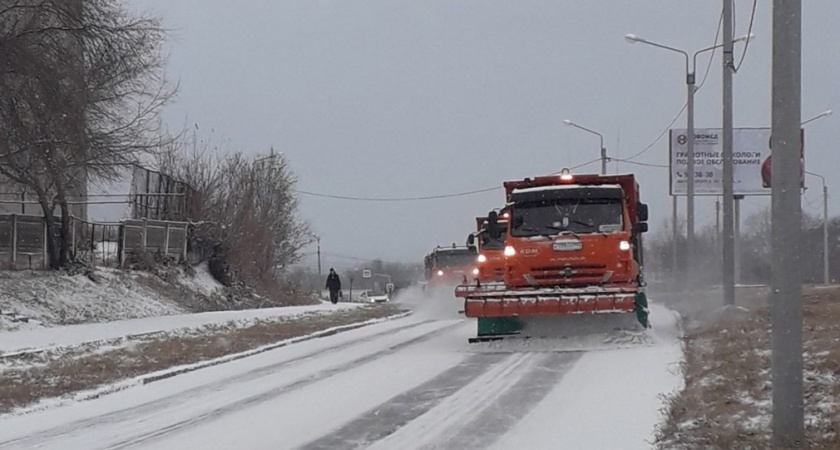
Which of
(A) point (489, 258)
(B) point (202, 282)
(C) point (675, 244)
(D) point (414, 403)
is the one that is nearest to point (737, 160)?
(C) point (675, 244)

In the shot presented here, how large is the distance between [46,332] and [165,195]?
2021 cm

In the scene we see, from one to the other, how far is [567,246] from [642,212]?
8.59ft

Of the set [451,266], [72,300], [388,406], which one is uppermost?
[451,266]

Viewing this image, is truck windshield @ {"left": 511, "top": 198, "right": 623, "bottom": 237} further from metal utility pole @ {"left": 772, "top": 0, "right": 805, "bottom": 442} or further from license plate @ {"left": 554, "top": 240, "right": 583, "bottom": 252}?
metal utility pole @ {"left": 772, "top": 0, "right": 805, "bottom": 442}

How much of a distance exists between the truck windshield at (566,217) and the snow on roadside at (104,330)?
338 inches

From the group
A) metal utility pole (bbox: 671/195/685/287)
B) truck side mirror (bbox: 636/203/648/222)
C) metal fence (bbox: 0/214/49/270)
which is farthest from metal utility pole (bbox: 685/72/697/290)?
metal fence (bbox: 0/214/49/270)

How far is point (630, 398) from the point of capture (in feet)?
35.0

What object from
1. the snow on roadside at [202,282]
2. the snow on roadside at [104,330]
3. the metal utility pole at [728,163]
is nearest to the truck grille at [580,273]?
the metal utility pole at [728,163]

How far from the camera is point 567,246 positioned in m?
17.0

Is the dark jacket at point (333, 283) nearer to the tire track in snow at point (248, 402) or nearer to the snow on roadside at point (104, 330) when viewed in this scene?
the snow on roadside at point (104, 330)

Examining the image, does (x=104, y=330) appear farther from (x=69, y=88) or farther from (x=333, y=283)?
(x=333, y=283)

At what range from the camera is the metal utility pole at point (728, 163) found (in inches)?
855

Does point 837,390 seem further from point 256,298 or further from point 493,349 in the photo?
point 256,298

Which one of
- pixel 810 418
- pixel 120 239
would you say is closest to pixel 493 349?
pixel 810 418
